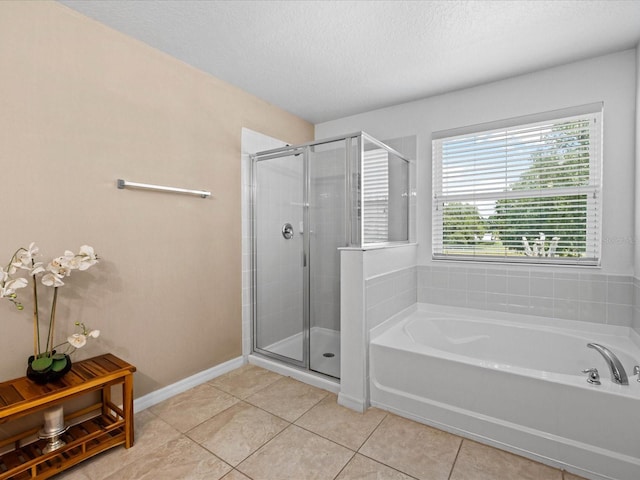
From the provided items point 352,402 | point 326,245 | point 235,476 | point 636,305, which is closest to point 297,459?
point 235,476

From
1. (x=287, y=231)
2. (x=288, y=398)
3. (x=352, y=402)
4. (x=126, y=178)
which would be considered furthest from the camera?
(x=287, y=231)

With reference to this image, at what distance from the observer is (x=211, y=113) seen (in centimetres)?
246

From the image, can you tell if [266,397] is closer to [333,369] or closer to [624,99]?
[333,369]

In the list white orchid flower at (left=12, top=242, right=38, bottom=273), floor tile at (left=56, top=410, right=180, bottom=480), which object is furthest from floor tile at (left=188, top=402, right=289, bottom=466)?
white orchid flower at (left=12, top=242, right=38, bottom=273)

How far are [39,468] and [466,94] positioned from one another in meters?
3.52

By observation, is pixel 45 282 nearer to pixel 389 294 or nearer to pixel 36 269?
pixel 36 269

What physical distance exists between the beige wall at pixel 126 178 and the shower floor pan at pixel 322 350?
504 mm

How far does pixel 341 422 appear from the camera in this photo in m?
1.94

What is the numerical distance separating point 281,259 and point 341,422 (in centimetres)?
127

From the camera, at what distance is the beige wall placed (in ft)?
5.22

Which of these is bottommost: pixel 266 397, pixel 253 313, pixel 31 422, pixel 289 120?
pixel 266 397

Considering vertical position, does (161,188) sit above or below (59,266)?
above

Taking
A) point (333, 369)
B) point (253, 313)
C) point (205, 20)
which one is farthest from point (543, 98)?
point (253, 313)

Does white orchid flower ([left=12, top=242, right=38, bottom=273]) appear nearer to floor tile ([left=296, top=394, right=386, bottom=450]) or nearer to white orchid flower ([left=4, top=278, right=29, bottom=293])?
white orchid flower ([left=4, top=278, right=29, bottom=293])
